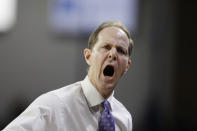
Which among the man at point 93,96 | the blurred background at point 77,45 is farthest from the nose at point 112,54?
the blurred background at point 77,45

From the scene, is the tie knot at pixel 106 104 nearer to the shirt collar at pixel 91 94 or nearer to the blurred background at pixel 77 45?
the shirt collar at pixel 91 94

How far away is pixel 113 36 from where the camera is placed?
91 cm

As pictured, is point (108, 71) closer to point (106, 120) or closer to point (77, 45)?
point (106, 120)

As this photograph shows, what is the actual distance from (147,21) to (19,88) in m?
1.12

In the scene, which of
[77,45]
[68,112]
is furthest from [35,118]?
[77,45]

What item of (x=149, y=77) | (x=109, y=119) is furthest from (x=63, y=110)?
(x=149, y=77)

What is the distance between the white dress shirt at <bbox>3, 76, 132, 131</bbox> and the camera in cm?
86

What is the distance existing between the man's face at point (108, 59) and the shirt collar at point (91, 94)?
0.03 feet

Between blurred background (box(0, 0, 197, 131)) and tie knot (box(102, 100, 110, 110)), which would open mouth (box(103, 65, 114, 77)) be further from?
blurred background (box(0, 0, 197, 131))

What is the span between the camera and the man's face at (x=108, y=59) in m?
0.90

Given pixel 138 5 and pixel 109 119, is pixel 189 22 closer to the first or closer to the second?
pixel 138 5

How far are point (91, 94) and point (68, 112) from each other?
0.21ft

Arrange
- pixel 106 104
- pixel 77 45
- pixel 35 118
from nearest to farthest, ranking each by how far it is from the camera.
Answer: pixel 35 118, pixel 106 104, pixel 77 45

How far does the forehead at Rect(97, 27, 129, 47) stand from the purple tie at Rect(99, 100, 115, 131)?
0.13 m
